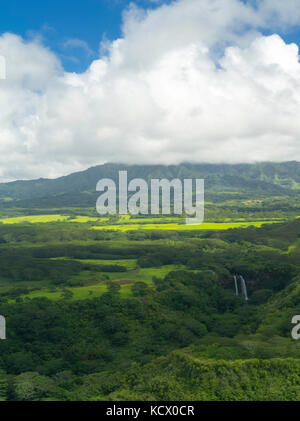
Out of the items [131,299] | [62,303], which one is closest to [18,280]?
[62,303]

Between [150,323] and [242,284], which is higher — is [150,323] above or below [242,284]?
above

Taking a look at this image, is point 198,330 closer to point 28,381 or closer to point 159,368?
point 159,368

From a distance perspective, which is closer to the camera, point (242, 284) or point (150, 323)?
point (150, 323)

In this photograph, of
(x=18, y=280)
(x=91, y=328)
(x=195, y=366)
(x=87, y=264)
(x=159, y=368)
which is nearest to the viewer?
(x=195, y=366)

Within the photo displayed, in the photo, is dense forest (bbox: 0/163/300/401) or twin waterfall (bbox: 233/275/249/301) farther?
twin waterfall (bbox: 233/275/249/301)

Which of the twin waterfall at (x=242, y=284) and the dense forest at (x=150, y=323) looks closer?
the dense forest at (x=150, y=323)

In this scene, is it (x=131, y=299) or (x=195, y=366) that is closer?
(x=195, y=366)

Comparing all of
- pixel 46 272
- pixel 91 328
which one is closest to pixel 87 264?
pixel 46 272
